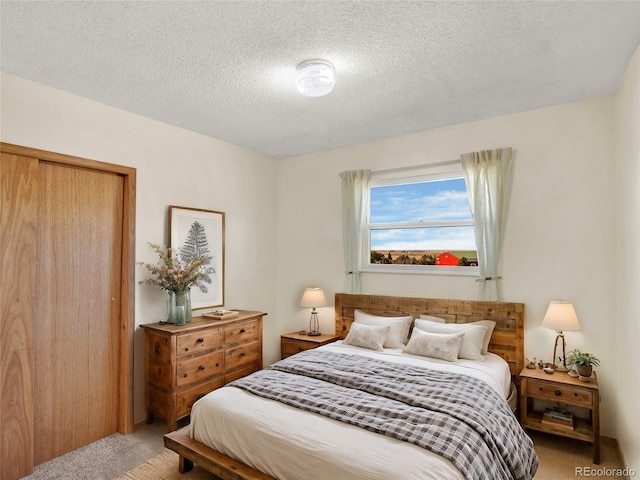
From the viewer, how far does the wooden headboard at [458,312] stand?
3213 mm

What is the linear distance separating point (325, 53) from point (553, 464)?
3175 mm

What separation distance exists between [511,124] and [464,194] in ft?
2.39

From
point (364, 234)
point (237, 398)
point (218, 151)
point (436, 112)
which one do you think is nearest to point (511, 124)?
point (436, 112)

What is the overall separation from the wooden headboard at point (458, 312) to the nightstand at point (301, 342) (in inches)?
8.4

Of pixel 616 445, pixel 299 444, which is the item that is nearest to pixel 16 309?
pixel 299 444

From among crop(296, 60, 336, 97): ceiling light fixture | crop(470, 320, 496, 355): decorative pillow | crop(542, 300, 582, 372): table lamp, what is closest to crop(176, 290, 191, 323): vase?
crop(296, 60, 336, 97): ceiling light fixture

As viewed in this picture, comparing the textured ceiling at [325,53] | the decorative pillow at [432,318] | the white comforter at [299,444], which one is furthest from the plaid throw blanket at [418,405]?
the textured ceiling at [325,53]

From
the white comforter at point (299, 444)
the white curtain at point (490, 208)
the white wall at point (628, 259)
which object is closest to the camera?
the white comforter at point (299, 444)

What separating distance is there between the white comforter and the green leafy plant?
2.44ft

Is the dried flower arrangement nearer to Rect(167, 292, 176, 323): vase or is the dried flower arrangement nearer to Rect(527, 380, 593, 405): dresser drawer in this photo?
Rect(167, 292, 176, 323): vase

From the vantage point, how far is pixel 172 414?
3.03 m

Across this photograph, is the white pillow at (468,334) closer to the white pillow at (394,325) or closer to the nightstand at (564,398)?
the white pillow at (394,325)

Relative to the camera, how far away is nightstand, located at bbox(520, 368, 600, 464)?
8.63 ft

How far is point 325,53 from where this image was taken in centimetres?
228
